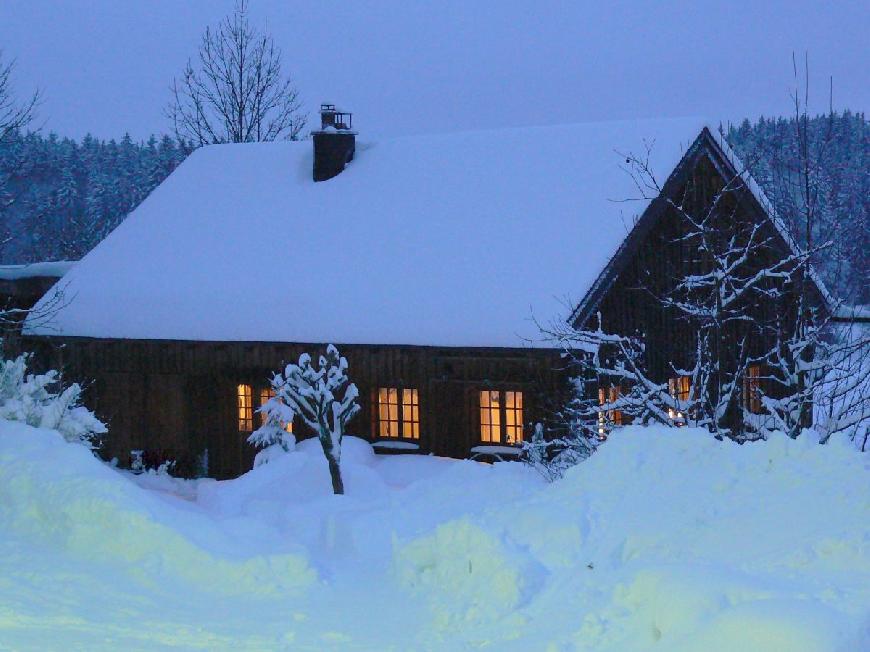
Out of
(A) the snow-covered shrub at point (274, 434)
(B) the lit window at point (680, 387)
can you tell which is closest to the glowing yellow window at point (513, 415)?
(B) the lit window at point (680, 387)

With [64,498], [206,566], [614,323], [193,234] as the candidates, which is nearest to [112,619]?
[206,566]

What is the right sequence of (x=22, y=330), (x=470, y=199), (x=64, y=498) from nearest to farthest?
(x=64, y=498)
(x=470, y=199)
(x=22, y=330)

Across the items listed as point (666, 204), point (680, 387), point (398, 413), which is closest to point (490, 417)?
point (398, 413)

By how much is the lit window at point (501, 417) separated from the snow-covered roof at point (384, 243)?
1.25 metres

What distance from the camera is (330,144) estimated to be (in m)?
21.4

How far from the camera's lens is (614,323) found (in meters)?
17.1

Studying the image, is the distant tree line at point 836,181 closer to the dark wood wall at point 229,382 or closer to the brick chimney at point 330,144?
the dark wood wall at point 229,382

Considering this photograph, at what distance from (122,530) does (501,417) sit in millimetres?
8898

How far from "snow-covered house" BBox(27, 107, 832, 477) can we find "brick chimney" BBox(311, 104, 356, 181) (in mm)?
42

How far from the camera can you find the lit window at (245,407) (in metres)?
19.3

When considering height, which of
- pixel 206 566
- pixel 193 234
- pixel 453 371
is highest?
pixel 193 234

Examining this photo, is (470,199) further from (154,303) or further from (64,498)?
(64,498)

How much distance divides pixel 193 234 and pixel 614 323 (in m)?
9.39

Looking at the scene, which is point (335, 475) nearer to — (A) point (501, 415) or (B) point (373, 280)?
(A) point (501, 415)
